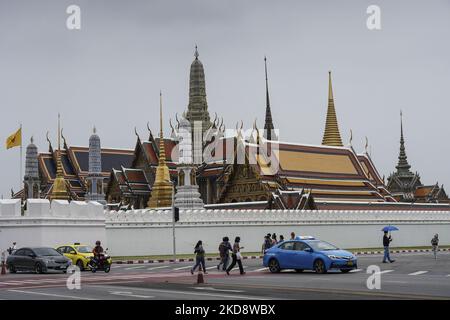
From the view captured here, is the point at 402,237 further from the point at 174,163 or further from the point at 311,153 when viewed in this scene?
the point at 174,163

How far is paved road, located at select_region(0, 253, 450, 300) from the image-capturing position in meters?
18.8

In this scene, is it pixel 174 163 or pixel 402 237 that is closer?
pixel 402 237

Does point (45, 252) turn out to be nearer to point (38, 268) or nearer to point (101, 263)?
point (38, 268)

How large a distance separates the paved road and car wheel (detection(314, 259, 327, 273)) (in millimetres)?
260

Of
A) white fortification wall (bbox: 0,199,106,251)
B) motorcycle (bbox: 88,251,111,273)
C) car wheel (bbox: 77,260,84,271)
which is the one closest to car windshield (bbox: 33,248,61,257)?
motorcycle (bbox: 88,251,111,273)

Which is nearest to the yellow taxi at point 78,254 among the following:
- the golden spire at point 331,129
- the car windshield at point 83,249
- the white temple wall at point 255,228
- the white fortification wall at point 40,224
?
the car windshield at point 83,249

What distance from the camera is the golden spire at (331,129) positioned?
91312 millimetres

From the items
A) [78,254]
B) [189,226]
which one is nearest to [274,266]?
[78,254]

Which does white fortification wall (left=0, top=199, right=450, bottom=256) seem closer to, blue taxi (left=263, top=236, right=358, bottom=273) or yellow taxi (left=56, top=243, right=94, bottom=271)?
yellow taxi (left=56, top=243, right=94, bottom=271)

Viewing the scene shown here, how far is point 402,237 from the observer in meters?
61.5

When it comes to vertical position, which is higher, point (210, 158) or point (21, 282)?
point (210, 158)
